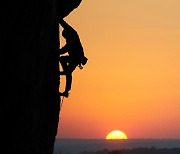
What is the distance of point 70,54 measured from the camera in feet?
31.6

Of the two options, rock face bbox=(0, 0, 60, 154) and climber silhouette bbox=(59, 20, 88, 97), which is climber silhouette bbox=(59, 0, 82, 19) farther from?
rock face bbox=(0, 0, 60, 154)

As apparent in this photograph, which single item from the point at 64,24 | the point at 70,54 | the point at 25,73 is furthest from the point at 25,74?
the point at 64,24

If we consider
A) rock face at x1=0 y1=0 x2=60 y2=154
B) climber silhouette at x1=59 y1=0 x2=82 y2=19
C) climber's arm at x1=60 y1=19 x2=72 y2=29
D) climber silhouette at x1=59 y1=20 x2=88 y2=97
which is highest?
climber silhouette at x1=59 y1=0 x2=82 y2=19

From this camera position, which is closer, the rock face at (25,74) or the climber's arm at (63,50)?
the rock face at (25,74)

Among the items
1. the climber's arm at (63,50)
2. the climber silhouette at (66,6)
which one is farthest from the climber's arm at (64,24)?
the climber's arm at (63,50)

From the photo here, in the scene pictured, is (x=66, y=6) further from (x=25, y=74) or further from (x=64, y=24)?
(x=25, y=74)

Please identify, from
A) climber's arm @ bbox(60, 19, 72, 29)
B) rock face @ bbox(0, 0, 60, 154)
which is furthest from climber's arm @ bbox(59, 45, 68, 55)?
rock face @ bbox(0, 0, 60, 154)

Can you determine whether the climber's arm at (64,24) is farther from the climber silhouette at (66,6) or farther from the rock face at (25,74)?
the rock face at (25,74)

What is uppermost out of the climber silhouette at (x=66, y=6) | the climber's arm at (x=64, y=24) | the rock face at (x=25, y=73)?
the climber silhouette at (x=66, y=6)

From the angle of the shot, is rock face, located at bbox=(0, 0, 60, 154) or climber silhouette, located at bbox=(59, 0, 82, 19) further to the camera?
climber silhouette, located at bbox=(59, 0, 82, 19)

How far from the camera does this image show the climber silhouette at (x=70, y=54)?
9.37 metres

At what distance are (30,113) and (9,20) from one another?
195 centimetres

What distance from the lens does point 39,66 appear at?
306 inches

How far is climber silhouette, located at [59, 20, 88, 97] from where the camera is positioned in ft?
30.7
